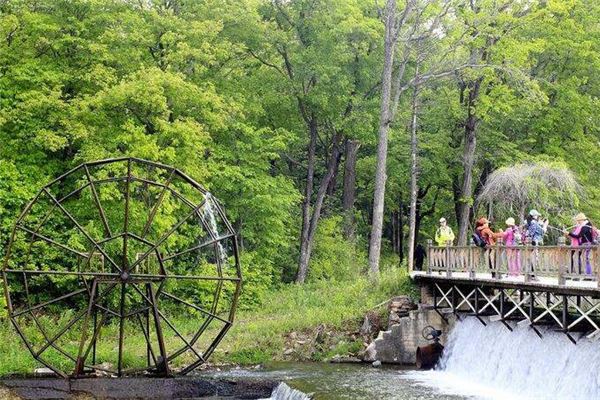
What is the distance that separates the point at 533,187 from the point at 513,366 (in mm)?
11308

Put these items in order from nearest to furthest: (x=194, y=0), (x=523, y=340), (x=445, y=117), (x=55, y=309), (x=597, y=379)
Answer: (x=597, y=379), (x=523, y=340), (x=55, y=309), (x=194, y=0), (x=445, y=117)

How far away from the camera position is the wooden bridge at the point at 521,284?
17.3 meters

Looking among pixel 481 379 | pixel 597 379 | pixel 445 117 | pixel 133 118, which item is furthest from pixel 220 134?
pixel 597 379

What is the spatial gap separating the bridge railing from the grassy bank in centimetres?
293

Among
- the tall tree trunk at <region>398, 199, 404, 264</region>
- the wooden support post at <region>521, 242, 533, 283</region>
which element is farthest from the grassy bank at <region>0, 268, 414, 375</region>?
the tall tree trunk at <region>398, 199, 404, 264</region>

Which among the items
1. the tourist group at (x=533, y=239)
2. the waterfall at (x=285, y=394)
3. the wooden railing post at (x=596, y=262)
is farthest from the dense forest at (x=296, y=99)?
the wooden railing post at (x=596, y=262)

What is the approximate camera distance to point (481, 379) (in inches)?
839

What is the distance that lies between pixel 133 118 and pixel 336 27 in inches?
396

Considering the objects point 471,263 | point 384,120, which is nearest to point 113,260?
point 384,120

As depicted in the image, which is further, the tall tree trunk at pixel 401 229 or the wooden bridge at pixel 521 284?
the tall tree trunk at pixel 401 229

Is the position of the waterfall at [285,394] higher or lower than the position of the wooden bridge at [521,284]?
lower

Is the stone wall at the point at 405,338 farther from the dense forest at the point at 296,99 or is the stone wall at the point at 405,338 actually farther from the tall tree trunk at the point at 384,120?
the dense forest at the point at 296,99

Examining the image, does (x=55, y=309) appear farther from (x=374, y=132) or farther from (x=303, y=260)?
(x=374, y=132)

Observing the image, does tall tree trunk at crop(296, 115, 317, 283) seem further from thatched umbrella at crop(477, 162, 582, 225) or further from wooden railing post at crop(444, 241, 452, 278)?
wooden railing post at crop(444, 241, 452, 278)
